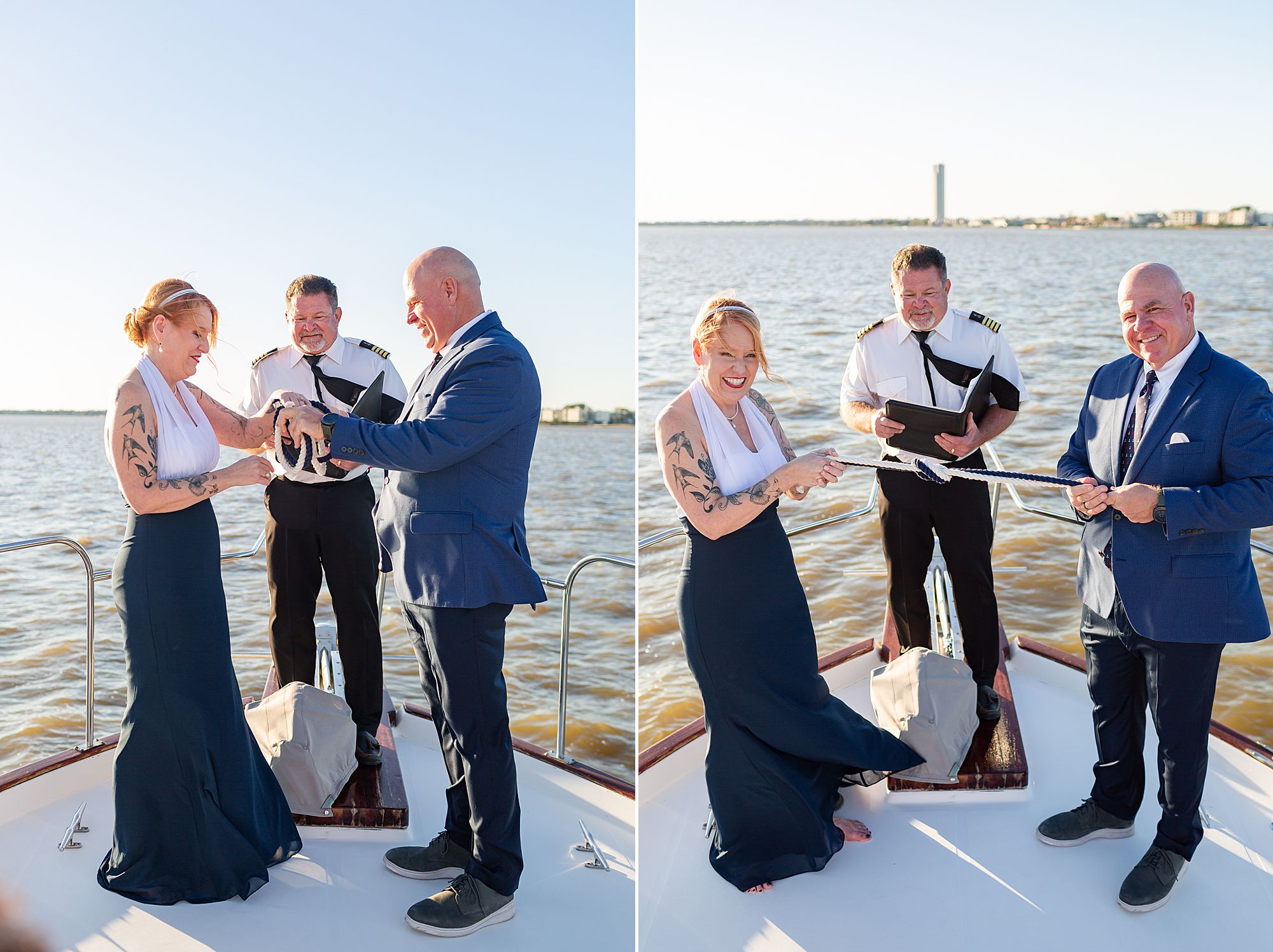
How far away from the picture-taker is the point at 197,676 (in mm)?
2479

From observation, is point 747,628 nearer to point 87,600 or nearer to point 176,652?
point 176,652

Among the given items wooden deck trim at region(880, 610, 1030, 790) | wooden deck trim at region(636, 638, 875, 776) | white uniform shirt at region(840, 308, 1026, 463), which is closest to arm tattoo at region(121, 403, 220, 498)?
wooden deck trim at region(636, 638, 875, 776)

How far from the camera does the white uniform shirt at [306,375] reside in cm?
321

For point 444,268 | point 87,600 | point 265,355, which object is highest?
point 444,268

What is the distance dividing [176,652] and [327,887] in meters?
0.78

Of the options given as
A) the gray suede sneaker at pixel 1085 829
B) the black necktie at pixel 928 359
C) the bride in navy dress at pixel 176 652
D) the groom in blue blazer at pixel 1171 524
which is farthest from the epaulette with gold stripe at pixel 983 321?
the bride in navy dress at pixel 176 652

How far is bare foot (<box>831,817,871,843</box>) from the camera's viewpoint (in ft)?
8.73

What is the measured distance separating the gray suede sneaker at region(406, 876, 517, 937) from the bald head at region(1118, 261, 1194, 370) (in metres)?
2.22

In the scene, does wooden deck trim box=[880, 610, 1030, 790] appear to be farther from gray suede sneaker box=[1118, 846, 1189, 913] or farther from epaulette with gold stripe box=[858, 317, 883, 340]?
epaulette with gold stripe box=[858, 317, 883, 340]

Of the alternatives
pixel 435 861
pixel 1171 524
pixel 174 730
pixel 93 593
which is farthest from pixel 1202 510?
pixel 93 593

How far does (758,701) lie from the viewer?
8.28 feet

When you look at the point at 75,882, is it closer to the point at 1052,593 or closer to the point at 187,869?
the point at 187,869

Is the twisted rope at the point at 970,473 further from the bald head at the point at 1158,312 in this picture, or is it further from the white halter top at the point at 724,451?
the bald head at the point at 1158,312

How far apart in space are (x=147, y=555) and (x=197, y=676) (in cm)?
35
